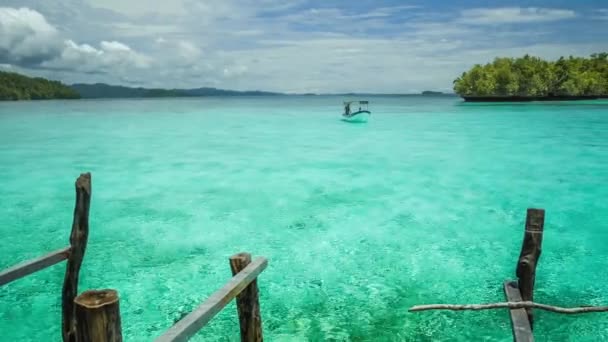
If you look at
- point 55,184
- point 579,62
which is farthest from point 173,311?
point 579,62

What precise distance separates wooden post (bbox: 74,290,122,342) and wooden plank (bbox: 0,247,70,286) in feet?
7.97

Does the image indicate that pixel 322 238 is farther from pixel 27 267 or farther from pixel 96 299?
pixel 96 299

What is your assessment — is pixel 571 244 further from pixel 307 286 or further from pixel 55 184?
pixel 55 184

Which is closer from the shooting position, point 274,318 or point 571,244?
point 274,318

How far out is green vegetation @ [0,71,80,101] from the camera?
157000 mm

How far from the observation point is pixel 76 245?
5.71 m

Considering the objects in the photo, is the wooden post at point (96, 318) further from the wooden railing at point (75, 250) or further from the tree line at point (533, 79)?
the tree line at point (533, 79)

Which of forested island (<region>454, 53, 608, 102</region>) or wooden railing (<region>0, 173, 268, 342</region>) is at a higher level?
forested island (<region>454, 53, 608, 102</region>)

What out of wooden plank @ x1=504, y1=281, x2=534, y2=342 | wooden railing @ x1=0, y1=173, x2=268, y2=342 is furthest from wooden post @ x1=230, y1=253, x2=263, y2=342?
wooden plank @ x1=504, y1=281, x2=534, y2=342

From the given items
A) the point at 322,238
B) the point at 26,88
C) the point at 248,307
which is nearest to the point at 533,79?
the point at 322,238

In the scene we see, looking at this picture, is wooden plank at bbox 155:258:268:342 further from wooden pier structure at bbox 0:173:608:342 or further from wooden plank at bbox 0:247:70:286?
wooden plank at bbox 0:247:70:286

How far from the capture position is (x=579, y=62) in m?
121

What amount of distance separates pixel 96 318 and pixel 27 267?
270cm

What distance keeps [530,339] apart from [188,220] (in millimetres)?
10684
